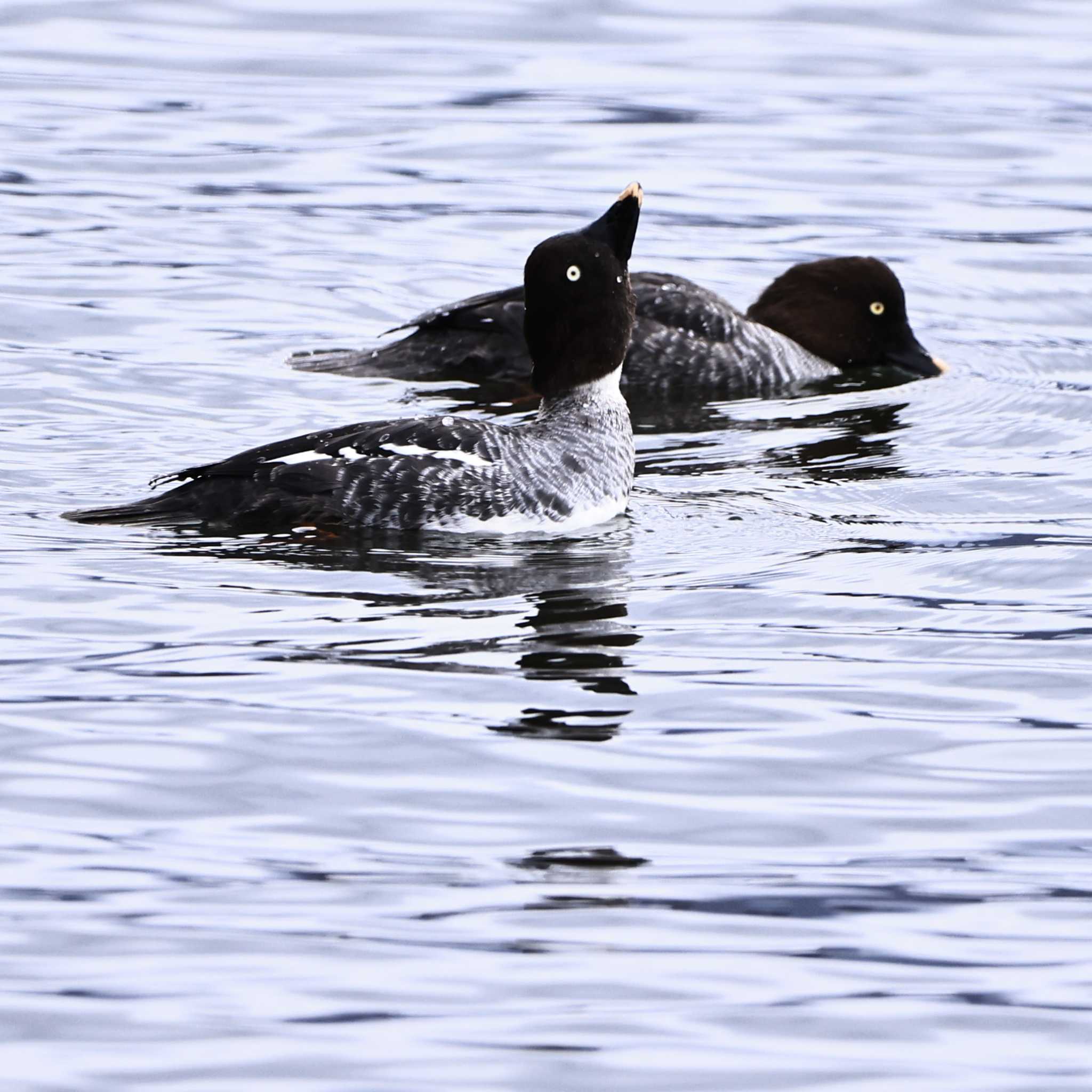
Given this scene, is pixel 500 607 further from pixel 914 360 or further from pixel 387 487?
pixel 914 360

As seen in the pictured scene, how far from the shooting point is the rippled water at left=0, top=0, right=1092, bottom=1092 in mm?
5566

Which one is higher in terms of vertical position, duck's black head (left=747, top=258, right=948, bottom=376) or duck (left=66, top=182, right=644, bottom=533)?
duck's black head (left=747, top=258, right=948, bottom=376)

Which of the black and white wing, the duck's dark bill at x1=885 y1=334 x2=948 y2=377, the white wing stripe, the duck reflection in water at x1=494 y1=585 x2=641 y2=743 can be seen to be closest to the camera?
the duck reflection in water at x1=494 y1=585 x2=641 y2=743

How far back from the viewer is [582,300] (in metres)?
10.9

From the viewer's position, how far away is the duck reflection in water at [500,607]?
784cm

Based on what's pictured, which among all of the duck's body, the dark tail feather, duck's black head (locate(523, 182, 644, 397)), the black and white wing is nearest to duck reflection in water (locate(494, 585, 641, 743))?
the duck's body

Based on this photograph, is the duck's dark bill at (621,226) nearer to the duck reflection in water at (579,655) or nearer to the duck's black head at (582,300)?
the duck's black head at (582,300)

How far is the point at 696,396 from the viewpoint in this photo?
1377cm

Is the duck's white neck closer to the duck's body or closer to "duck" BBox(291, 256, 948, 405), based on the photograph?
the duck's body

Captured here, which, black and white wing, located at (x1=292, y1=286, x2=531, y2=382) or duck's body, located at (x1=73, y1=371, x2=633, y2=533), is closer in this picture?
duck's body, located at (x1=73, y1=371, x2=633, y2=533)

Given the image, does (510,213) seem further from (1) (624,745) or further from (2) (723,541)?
(1) (624,745)

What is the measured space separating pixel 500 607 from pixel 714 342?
215 inches

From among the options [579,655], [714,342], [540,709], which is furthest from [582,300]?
[540,709]

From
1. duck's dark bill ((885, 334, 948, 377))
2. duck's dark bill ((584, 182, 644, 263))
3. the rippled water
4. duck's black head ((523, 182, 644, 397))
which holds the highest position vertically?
duck's dark bill ((584, 182, 644, 263))
